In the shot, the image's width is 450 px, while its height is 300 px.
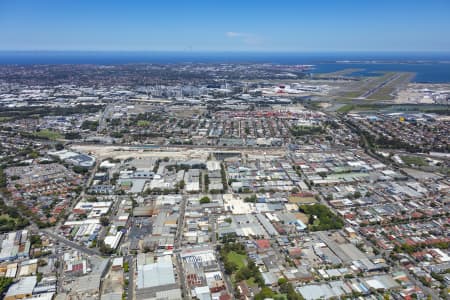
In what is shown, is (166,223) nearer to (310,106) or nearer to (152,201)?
(152,201)

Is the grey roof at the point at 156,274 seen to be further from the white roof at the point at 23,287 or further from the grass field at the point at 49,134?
the grass field at the point at 49,134

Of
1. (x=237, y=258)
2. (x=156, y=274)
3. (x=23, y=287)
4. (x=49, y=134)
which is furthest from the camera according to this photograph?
(x=49, y=134)

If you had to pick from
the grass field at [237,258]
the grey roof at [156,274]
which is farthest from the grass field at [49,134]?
the grass field at [237,258]

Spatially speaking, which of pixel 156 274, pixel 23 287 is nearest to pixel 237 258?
pixel 156 274

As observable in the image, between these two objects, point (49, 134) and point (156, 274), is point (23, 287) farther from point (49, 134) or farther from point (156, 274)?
point (49, 134)

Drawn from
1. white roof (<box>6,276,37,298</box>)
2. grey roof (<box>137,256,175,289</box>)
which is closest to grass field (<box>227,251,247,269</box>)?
grey roof (<box>137,256,175,289</box>)

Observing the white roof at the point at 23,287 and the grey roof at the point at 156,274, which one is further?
the grey roof at the point at 156,274
